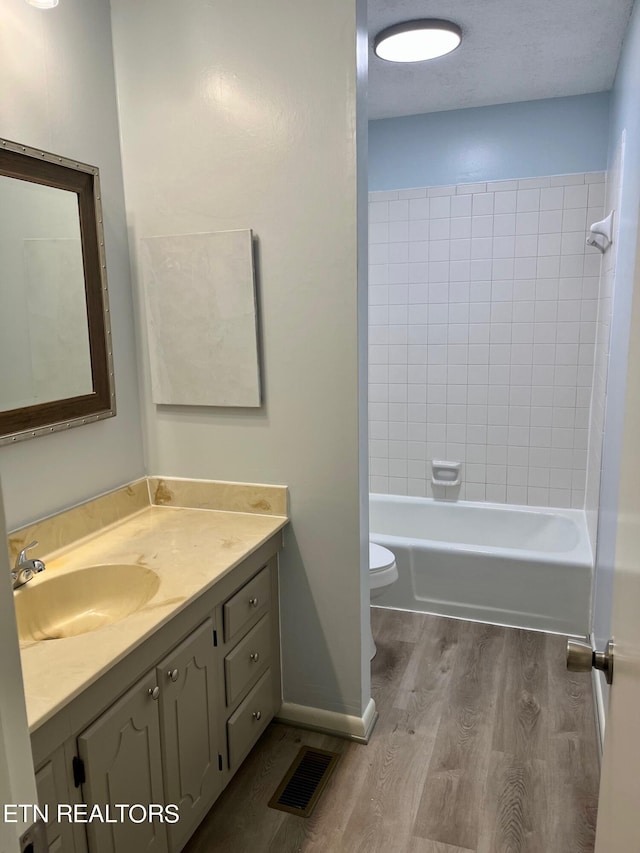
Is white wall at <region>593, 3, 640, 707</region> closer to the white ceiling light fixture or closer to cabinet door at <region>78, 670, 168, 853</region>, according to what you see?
the white ceiling light fixture

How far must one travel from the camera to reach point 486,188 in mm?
3582

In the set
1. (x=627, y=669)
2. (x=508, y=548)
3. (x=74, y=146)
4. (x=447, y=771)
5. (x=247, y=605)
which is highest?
(x=74, y=146)

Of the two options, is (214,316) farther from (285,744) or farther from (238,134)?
(285,744)

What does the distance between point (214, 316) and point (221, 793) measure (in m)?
1.52

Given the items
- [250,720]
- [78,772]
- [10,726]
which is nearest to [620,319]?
[250,720]

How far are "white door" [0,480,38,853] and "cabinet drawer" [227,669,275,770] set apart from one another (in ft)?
4.92

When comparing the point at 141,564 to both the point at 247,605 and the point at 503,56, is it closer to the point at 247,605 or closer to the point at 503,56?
the point at 247,605

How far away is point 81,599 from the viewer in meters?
1.82

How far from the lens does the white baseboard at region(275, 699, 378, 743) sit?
2.26 m

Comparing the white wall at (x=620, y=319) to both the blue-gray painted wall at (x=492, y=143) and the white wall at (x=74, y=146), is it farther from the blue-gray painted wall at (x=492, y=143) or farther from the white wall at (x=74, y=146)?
the white wall at (x=74, y=146)

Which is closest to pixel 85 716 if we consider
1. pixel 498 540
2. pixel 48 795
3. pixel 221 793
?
pixel 48 795

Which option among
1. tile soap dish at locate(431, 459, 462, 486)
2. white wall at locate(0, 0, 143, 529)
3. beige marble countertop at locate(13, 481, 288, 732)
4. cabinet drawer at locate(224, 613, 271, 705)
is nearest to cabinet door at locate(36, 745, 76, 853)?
beige marble countertop at locate(13, 481, 288, 732)

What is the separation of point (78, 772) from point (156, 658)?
295mm

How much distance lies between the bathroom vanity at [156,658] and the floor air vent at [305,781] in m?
0.17
